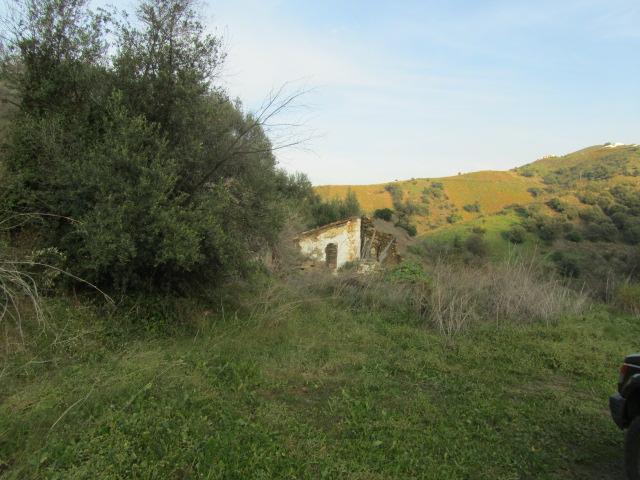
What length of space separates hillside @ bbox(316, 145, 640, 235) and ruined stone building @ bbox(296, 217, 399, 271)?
21793 mm

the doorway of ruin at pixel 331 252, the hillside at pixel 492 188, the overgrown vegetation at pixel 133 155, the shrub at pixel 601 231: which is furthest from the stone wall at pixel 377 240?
the hillside at pixel 492 188

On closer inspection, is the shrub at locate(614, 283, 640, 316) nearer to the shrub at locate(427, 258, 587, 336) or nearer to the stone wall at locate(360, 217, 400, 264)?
the shrub at locate(427, 258, 587, 336)

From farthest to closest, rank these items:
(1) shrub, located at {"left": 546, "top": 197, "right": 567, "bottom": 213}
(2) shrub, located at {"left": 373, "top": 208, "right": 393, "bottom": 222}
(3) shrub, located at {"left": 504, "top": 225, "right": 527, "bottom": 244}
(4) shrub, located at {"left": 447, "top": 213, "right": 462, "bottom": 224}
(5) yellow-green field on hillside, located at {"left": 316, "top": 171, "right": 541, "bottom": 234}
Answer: (5) yellow-green field on hillside, located at {"left": 316, "top": 171, "right": 541, "bottom": 234}
(4) shrub, located at {"left": 447, "top": 213, "right": 462, "bottom": 224}
(2) shrub, located at {"left": 373, "top": 208, "right": 393, "bottom": 222}
(1) shrub, located at {"left": 546, "top": 197, "right": 567, "bottom": 213}
(3) shrub, located at {"left": 504, "top": 225, "right": 527, "bottom": 244}

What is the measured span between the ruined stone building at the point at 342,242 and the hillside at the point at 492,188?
2179 centimetres

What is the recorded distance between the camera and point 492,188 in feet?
206

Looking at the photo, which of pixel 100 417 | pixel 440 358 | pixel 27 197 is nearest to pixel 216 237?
pixel 27 197

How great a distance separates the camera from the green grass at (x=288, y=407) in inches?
Answer: 160

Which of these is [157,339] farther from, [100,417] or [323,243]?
[323,243]

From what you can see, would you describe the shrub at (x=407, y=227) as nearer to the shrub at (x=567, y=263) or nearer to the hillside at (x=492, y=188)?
the hillside at (x=492, y=188)

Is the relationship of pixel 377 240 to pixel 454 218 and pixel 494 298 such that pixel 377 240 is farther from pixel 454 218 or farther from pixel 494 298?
pixel 454 218

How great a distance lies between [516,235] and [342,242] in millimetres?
17506

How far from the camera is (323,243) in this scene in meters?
25.1

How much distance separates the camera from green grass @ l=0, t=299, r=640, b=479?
13.3 feet

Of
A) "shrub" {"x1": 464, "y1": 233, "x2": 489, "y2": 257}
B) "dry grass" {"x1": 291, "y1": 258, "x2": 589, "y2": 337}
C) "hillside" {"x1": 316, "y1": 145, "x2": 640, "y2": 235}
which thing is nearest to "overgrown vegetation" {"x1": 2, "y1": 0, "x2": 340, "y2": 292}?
"dry grass" {"x1": 291, "y1": 258, "x2": 589, "y2": 337}
